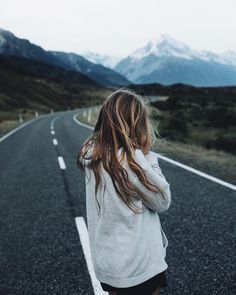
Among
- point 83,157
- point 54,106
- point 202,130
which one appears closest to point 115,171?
point 83,157

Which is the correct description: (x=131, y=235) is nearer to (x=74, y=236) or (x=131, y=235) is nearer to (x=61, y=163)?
(x=74, y=236)

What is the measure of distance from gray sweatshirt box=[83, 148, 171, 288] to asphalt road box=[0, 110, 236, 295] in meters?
1.72

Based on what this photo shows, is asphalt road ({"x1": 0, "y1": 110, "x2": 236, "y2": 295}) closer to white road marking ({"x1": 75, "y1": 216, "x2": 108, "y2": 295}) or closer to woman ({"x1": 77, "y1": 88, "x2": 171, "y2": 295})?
white road marking ({"x1": 75, "y1": 216, "x2": 108, "y2": 295})

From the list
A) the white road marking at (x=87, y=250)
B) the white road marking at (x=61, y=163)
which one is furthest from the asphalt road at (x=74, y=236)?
the white road marking at (x=61, y=163)

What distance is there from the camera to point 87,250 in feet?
16.3

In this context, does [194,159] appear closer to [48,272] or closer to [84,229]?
[84,229]

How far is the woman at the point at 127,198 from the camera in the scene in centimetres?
223

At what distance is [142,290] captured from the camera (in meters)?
2.28

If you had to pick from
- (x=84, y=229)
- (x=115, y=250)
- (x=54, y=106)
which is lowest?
(x=54, y=106)

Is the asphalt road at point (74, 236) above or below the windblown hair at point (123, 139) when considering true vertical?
below

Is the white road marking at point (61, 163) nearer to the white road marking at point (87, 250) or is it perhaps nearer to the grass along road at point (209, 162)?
the grass along road at point (209, 162)

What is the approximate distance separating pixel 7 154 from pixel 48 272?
9.88 meters

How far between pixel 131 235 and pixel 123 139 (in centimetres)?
53

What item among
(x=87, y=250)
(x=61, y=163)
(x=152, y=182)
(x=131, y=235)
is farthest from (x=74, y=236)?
(x=61, y=163)
